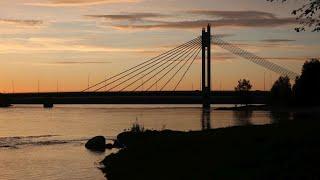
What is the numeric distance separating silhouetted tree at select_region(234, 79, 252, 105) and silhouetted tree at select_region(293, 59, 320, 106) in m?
54.9

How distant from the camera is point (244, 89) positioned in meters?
194

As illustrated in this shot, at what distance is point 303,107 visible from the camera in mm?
121375

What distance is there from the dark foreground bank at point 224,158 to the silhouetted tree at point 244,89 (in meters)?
143

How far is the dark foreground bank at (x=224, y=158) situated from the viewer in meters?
19.6

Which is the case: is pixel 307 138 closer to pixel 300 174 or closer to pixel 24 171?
pixel 300 174

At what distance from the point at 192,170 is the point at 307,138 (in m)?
4.53

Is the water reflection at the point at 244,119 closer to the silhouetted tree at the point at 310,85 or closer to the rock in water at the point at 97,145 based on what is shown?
the silhouetted tree at the point at 310,85

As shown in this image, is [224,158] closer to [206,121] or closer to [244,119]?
[206,121]

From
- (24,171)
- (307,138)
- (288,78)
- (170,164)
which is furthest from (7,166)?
(288,78)

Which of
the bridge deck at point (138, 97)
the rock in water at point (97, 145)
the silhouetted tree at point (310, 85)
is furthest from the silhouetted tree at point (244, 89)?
the rock in water at point (97, 145)

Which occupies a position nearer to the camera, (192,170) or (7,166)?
(192,170)

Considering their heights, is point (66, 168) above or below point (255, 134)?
below

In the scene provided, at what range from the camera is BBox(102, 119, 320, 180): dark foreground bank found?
773 inches

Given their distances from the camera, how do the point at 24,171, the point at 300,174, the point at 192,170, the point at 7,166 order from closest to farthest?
the point at 300,174 < the point at 192,170 < the point at 24,171 < the point at 7,166
